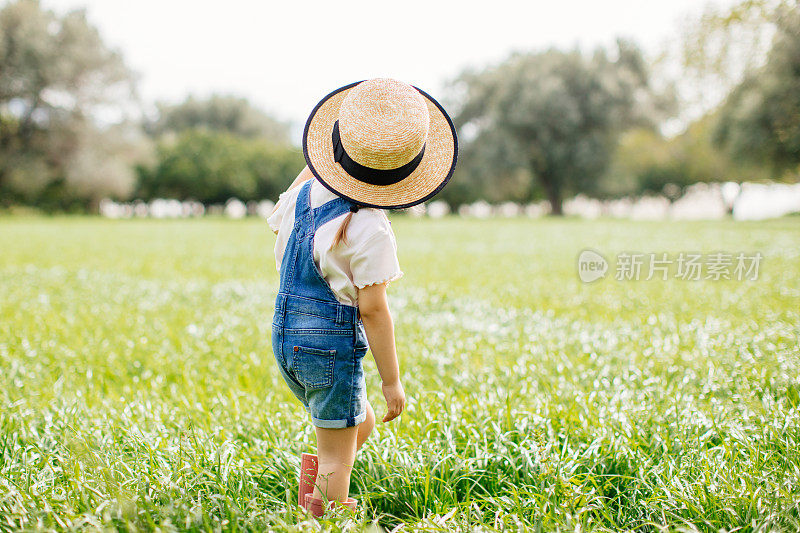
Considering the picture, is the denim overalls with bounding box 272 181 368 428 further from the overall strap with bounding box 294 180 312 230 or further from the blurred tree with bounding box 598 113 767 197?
the blurred tree with bounding box 598 113 767 197

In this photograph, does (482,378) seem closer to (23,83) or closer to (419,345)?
(419,345)

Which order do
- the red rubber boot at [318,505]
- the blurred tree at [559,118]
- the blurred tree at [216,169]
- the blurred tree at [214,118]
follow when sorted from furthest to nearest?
the blurred tree at [214,118] < the blurred tree at [216,169] < the blurred tree at [559,118] < the red rubber boot at [318,505]

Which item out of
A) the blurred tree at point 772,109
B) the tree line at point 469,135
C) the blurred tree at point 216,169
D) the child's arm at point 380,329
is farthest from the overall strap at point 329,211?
the blurred tree at point 216,169

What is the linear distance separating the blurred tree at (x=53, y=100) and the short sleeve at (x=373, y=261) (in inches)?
1677

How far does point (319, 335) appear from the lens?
2.01 metres

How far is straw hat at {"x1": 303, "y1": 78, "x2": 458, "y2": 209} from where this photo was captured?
191cm

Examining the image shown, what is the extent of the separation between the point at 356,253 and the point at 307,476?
3.04 ft

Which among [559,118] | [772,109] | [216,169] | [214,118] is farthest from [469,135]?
[214,118]

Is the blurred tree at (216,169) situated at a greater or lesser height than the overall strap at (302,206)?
greater

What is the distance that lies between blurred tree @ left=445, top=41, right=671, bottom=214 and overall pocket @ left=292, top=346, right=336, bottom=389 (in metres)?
42.8

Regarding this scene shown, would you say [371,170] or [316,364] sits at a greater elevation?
[371,170]

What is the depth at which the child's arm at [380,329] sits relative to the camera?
1.93 meters

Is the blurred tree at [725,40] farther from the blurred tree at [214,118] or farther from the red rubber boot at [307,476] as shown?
the blurred tree at [214,118]

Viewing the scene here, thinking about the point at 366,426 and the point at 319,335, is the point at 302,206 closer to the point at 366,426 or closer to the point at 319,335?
the point at 319,335
